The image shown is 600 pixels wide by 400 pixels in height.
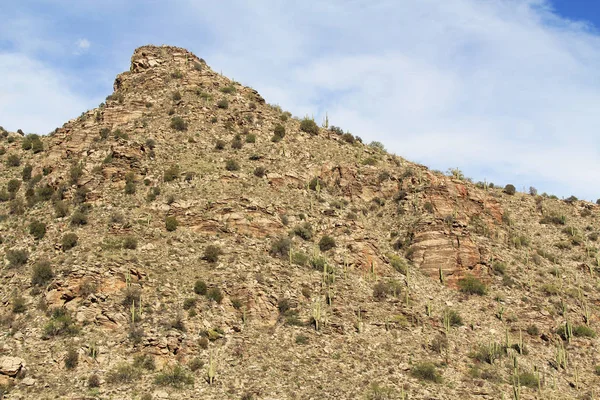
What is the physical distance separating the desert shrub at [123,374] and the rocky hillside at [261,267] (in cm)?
10

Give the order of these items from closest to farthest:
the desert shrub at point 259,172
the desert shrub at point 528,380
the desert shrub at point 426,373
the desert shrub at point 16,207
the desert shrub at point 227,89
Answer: the desert shrub at point 426,373
the desert shrub at point 528,380
the desert shrub at point 16,207
the desert shrub at point 259,172
the desert shrub at point 227,89

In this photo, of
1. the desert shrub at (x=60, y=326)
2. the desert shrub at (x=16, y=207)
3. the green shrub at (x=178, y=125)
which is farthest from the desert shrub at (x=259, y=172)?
the desert shrub at (x=60, y=326)

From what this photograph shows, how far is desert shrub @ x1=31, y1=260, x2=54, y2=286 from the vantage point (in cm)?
4031

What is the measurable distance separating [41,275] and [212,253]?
1115cm

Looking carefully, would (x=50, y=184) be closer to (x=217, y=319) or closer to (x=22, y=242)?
(x=22, y=242)

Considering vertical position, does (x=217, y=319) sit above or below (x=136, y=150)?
below

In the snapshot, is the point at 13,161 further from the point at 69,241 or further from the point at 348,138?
the point at 348,138

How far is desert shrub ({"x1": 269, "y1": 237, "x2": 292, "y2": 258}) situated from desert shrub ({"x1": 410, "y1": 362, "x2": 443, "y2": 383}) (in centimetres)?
1280

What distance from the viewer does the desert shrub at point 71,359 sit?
3409cm

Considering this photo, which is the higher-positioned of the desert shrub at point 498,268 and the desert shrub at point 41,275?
the desert shrub at point 498,268

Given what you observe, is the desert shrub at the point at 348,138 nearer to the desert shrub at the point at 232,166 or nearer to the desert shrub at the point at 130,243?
the desert shrub at the point at 232,166

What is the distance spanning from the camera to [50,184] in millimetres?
52219

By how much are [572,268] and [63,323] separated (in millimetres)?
42782

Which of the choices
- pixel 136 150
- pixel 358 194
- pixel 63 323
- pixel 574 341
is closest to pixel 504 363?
pixel 574 341
